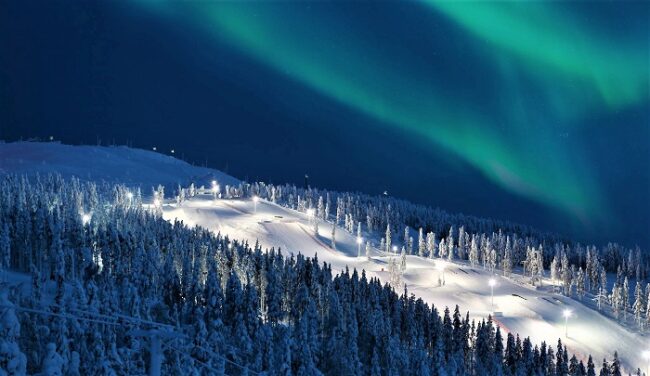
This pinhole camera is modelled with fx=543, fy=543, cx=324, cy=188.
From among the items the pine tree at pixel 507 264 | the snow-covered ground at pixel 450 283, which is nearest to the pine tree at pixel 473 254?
the pine tree at pixel 507 264

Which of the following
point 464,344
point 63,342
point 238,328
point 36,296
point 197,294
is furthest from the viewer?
point 464,344

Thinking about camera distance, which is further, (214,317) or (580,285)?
(580,285)

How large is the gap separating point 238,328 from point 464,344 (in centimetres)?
3710

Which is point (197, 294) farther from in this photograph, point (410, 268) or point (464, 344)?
point (410, 268)

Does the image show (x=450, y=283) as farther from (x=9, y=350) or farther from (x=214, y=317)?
(x=9, y=350)

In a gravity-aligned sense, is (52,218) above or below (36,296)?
above

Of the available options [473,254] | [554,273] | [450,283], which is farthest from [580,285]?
[473,254]

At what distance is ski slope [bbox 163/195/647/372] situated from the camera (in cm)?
9100

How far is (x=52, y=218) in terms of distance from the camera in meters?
85.2

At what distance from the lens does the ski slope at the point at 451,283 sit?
9100cm

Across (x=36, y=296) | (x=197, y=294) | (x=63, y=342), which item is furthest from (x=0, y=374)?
(x=197, y=294)

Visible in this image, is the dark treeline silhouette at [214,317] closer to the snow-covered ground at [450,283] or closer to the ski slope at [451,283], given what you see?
the ski slope at [451,283]

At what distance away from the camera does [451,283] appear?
120 meters

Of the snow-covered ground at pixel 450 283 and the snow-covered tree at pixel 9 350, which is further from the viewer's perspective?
the snow-covered ground at pixel 450 283
